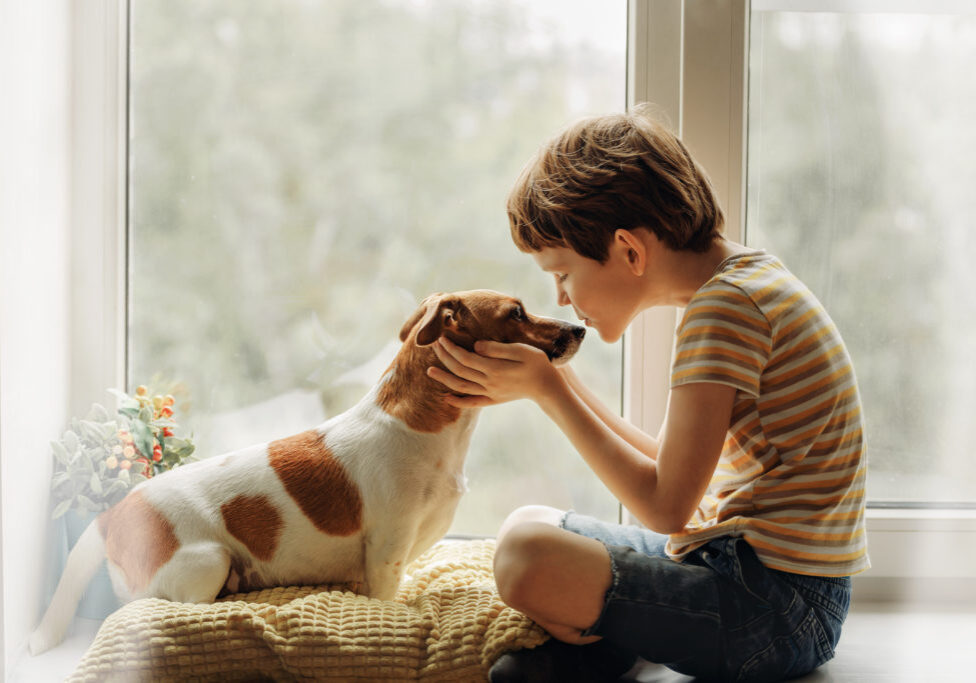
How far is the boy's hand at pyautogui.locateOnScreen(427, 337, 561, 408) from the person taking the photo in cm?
116

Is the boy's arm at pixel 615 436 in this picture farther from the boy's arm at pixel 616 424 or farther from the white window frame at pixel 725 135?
the white window frame at pixel 725 135

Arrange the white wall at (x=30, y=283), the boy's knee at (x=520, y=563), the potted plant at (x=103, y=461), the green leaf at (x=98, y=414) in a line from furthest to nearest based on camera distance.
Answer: the green leaf at (x=98, y=414)
the potted plant at (x=103, y=461)
the white wall at (x=30, y=283)
the boy's knee at (x=520, y=563)

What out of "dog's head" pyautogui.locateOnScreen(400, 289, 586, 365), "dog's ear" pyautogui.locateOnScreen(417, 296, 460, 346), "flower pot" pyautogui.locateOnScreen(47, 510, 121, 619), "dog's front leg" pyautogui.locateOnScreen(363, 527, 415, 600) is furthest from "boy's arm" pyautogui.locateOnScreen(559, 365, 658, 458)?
"flower pot" pyautogui.locateOnScreen(47, 510, 121, 619)

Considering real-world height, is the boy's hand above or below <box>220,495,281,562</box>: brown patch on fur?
above

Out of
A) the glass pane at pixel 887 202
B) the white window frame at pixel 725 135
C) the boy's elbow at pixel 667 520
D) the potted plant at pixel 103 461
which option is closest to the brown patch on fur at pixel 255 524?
the potted plant at pixel 103 461

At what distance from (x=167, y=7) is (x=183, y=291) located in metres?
0.51

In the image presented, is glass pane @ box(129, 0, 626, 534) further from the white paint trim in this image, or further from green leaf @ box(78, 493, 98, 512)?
green leaf @ box(78, 493, 98, 512)

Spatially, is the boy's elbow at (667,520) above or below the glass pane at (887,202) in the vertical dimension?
below

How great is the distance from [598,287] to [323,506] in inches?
20.6

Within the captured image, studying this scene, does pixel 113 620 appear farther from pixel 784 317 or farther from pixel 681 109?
pixel 681 109

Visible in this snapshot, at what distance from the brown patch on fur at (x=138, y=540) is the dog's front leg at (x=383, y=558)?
0.28m

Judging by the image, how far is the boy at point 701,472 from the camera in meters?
1.02

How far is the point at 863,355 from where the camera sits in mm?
1467

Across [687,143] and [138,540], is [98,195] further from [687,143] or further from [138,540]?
[687,143]
